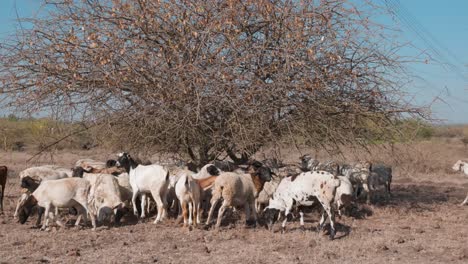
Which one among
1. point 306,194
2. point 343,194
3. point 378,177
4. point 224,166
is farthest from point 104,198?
point 378,177

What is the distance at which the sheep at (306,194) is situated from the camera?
410 inches

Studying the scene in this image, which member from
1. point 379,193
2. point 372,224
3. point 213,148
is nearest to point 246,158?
point 213,148

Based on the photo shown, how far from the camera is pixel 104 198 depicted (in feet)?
36.9

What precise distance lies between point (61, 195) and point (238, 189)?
3.23 meters

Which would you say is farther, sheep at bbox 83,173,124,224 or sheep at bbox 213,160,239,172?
sheep at bbox 213,160,239,172

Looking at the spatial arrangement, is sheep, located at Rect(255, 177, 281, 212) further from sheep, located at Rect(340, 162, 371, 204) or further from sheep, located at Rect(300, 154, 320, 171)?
sheep, located at Rect(340, 162, 371, 204)

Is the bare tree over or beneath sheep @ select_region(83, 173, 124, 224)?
over

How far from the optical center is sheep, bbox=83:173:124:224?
1115 cm

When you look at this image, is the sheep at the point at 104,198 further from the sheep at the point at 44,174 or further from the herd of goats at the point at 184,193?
the sheep at the point at 44,174

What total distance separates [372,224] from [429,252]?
2572 millimetres

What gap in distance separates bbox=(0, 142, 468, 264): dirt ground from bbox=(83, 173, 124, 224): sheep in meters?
0.37

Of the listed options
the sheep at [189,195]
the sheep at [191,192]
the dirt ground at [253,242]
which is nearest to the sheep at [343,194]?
the dirt ground at [253,242]

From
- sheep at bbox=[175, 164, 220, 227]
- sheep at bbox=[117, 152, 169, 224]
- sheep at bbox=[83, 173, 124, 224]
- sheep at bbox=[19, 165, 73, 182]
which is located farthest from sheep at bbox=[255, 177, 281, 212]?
sheep at bbox=[19, 165, 73, 182]

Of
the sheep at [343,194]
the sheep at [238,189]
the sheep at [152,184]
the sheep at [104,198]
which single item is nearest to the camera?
the sheep at [343,194]
